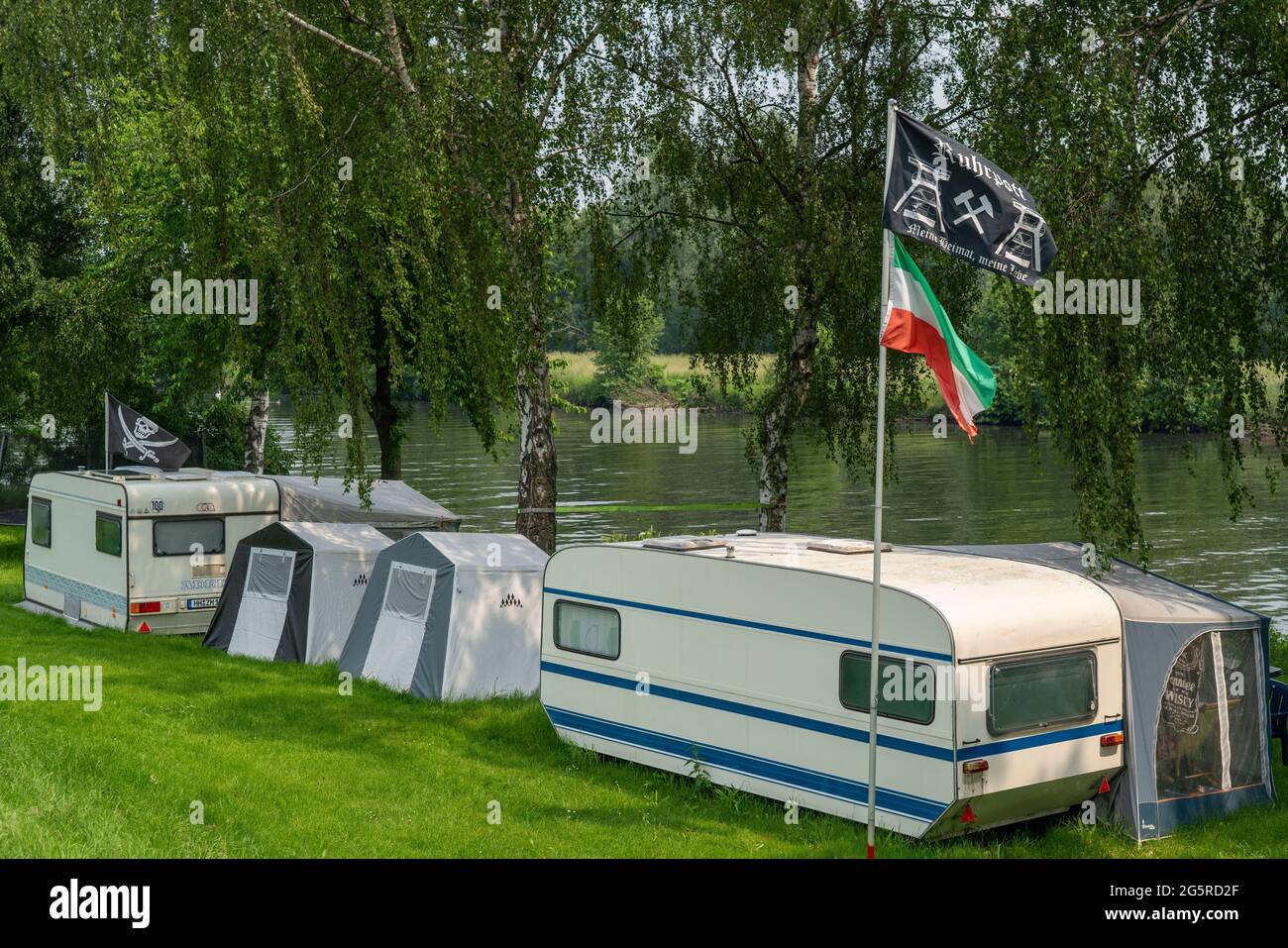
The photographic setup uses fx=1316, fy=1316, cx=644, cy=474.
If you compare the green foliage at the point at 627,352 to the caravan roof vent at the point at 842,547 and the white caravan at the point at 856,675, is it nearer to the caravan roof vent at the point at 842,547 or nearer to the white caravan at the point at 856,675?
the white caravan at the point at 856,675

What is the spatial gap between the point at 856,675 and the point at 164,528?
43.1 feet

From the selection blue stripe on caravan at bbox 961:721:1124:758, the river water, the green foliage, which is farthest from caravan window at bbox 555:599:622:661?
the river water

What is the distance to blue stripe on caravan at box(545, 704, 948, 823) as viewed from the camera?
9812 millimetres

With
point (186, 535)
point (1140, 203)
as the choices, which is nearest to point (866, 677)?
point (1140, 203)

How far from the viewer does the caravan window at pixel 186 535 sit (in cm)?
1986

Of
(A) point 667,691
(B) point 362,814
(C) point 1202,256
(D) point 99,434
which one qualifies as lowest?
(B) point 362,814

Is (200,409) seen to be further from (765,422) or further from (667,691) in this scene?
(667,691)

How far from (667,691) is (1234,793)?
4835 mm

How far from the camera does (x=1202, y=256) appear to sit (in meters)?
13.4

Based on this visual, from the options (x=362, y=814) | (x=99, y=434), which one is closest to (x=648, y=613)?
(x=362, y=814)

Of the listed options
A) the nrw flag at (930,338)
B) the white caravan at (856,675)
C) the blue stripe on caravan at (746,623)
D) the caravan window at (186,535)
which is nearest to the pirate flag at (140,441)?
the caravan window at (186,535)

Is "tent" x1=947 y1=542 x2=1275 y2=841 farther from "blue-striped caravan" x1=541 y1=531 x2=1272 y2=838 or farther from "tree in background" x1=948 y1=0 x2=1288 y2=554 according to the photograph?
"tree in background" x1=948 y1=0 x2=1288 y2=554

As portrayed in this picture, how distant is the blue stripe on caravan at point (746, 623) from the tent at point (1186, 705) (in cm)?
188
